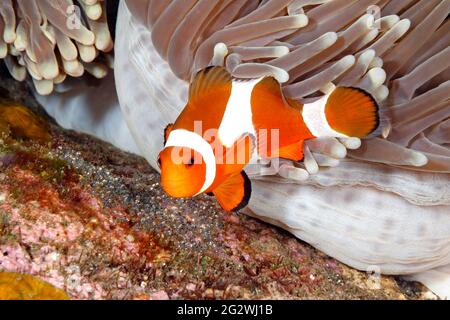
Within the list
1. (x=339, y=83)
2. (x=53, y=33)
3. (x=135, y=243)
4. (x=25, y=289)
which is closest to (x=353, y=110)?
(x=339, y=83)

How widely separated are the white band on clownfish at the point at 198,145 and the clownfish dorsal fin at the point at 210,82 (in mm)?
106

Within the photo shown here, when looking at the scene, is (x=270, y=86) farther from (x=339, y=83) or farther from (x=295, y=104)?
(x=339, y=83)

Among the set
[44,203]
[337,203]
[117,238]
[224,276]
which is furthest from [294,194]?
[44,203]

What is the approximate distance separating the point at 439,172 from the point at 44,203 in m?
0.86

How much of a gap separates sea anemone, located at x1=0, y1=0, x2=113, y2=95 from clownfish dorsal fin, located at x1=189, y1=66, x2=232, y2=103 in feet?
1.93

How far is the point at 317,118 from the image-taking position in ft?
3.15

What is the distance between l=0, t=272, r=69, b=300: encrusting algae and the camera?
0.93 meters

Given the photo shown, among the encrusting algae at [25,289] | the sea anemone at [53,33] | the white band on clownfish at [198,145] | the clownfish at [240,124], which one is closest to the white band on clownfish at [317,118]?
the clownfish at [240,124]

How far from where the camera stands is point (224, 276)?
1.08 meters

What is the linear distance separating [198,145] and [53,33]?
841 mm

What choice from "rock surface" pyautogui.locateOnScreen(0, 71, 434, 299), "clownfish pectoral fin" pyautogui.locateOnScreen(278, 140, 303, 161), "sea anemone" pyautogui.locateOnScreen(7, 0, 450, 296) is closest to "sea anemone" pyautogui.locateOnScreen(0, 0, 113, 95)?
"sea anemone" pyautogui.locateOnScreen(7, 0, 450, 296)

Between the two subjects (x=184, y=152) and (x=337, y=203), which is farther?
(x=337, y=203)
